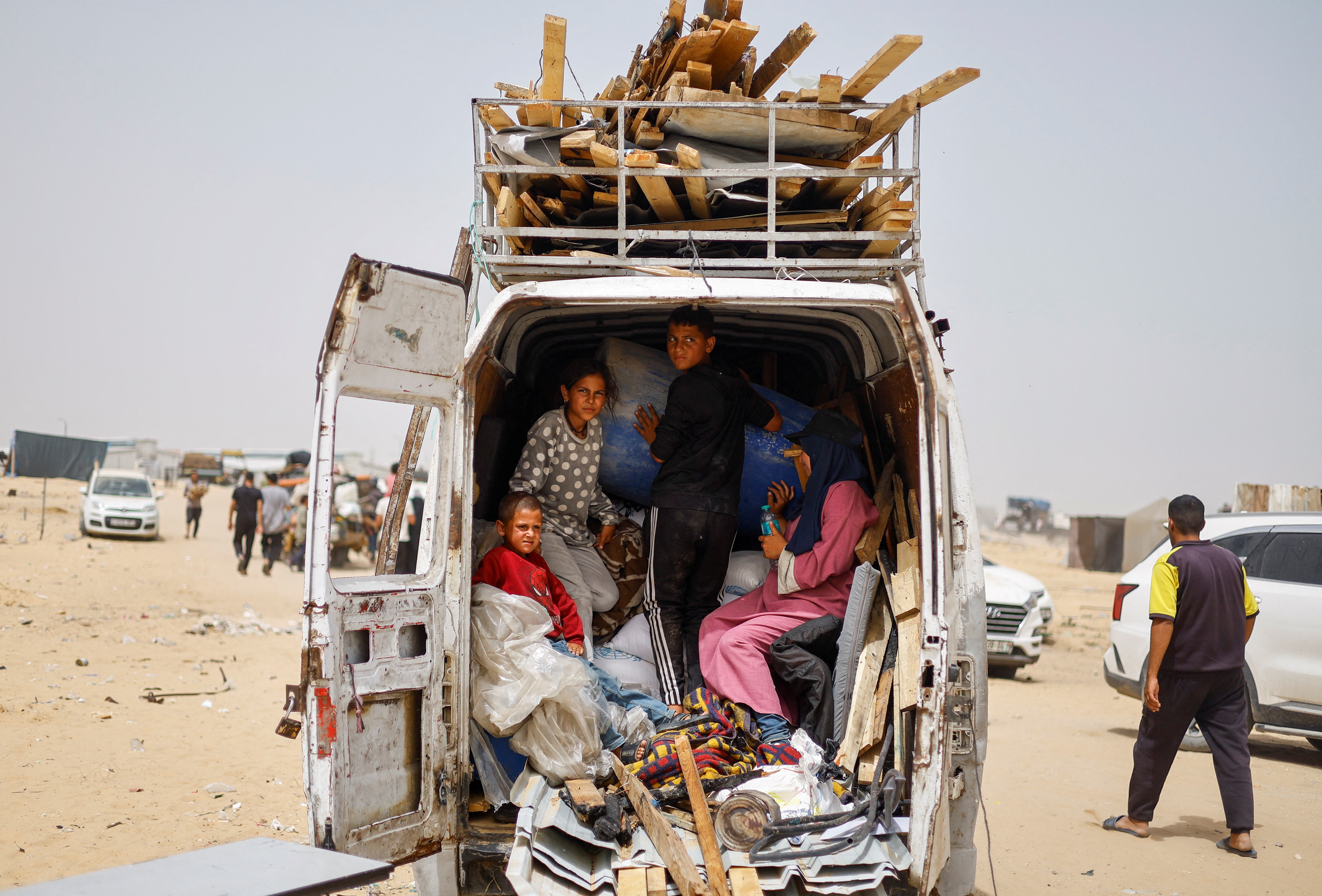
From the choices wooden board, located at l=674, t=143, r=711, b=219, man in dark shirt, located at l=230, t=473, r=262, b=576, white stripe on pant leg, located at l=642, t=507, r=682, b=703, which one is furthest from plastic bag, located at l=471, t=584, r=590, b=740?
man in dark shirt, located at l=230, t=473, r=262, b=576

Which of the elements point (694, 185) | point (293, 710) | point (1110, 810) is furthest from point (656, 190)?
point (1110, 810)

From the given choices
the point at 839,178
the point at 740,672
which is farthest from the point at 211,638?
the point at 839,178

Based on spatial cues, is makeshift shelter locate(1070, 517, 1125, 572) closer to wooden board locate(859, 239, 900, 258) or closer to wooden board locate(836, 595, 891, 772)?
wooden board locate(859, 239, 900, 258)

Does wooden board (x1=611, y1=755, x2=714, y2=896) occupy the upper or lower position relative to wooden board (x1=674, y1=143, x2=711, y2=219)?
lower

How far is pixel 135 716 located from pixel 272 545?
10.4 metres

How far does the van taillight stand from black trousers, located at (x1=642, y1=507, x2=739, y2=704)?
3536 millimetres

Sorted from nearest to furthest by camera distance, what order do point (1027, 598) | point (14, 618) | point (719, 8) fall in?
point (719, 8) < point (1027, 598) < point (14, 618)

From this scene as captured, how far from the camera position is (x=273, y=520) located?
17094 mm

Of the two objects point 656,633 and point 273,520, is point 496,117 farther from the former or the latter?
point 273,520

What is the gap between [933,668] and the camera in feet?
10.8

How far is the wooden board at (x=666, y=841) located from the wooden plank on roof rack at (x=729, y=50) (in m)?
3.20

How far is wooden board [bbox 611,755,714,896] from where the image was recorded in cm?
308

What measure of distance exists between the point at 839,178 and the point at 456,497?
2.33 meters

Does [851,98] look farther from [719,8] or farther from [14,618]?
[14,618]
